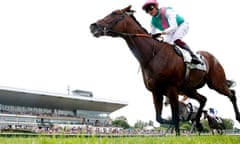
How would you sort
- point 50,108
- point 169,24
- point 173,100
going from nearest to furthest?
point 173,100, point 169,24, point 50,108

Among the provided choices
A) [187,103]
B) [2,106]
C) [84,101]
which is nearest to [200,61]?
[187,103]

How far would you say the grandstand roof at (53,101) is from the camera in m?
62.8

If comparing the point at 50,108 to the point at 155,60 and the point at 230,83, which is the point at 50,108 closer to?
the point at 230,83

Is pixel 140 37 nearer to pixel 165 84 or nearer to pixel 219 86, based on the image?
pixel 165 84

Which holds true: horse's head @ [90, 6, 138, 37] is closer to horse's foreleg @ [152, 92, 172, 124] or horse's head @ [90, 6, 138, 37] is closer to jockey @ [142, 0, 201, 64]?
jockey @ [142, 0, 201, 64]

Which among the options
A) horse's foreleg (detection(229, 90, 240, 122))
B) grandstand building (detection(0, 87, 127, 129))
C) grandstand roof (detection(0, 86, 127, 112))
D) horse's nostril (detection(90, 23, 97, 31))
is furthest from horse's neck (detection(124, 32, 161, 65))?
grandstand roof (detection(0, 86, 127, 112))

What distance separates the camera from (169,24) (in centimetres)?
682

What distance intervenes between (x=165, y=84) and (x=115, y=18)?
1487 mm

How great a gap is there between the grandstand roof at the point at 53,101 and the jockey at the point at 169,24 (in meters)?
56.5

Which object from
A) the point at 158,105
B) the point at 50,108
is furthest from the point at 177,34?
the point at 50,108

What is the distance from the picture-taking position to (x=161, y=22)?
22.9ft

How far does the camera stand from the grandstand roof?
2474 inches

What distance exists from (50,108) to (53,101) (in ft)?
10.8

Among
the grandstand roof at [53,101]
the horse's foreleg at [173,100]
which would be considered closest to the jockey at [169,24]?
the horse's foreleg at [173,100]
